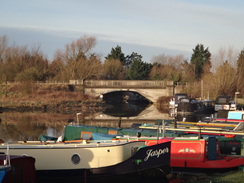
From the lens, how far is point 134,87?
8175 cm

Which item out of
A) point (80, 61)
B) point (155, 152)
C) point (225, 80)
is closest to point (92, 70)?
point (80, 61)

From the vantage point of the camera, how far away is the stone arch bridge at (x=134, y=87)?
79.5 meters

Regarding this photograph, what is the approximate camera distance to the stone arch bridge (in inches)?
3130

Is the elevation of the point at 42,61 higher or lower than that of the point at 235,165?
higher

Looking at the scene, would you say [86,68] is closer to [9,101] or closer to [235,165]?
[9,101]

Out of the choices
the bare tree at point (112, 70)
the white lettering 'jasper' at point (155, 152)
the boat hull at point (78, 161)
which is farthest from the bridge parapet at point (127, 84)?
the boat hull at point (78, 161)

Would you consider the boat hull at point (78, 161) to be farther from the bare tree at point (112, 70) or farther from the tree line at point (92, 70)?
the bare tree at point (112, 70)

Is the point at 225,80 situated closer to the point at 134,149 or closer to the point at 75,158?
the point at 134,149

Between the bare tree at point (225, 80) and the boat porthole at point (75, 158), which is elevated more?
the bare tree at point (225, 80)

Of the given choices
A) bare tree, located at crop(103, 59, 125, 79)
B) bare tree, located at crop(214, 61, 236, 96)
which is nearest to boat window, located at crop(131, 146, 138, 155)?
bare tree, located at crop(214, 61, 236, 96)

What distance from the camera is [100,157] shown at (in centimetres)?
1689

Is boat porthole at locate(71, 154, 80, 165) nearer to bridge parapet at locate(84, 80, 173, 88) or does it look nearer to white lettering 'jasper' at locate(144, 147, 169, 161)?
white lettering 'jasper' at locate(144, 147, 169, 161)

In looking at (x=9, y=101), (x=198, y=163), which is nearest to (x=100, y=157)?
(x=198, y=163)

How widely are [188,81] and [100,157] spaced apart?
74940 millimetres
